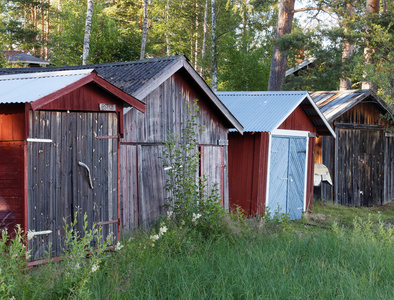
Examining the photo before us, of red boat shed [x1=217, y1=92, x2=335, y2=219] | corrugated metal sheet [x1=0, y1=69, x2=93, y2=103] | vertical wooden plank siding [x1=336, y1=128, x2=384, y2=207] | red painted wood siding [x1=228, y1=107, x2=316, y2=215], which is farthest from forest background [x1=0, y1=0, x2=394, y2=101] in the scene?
corrugated metal sheet [x1=0, y1=69, x2=93, y2=103]

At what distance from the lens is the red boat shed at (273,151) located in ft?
44.5

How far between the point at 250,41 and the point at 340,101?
1532 centimetres

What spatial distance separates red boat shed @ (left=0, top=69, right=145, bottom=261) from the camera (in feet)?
21.9

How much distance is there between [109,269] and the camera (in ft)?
21.5

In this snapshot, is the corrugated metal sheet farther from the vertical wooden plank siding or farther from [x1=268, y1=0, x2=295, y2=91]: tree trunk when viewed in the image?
[x1=268, y1=0, x2=295, y2=91]: tree trunk

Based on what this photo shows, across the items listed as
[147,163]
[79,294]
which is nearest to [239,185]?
[147,163]

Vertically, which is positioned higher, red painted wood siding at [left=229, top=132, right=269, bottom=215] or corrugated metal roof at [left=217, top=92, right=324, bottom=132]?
corrugated metal roof at [left=217, top=92, right=324, bottom=132]

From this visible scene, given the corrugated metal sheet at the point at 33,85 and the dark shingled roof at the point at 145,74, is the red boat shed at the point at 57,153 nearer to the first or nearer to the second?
the corrugated metal sheet at the point at 33,85

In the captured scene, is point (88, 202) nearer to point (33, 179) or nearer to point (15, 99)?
point (33, 179)

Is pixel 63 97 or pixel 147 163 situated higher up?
pixel 63 97

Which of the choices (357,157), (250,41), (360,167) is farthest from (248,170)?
(250,41)

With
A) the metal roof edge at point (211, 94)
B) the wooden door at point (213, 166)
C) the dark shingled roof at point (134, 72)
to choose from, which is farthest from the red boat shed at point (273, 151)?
the dark shingled roof at point (134, 72)

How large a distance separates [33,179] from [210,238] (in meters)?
3.07

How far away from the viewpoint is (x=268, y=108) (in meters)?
14.4
